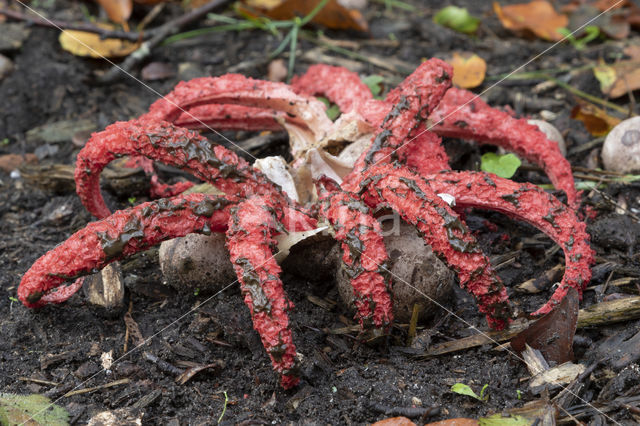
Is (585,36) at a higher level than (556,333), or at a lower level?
higher

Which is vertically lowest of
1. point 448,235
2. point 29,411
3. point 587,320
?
point 587,320

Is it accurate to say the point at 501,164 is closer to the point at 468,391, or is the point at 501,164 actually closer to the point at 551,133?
the point at 551,133

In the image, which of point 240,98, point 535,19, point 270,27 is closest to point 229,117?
point 240,98

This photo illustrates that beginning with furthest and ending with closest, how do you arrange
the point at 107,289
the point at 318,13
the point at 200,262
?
the point at 318,13, the point at 107,289, the point at 200,262

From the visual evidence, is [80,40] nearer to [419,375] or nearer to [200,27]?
[200,27]

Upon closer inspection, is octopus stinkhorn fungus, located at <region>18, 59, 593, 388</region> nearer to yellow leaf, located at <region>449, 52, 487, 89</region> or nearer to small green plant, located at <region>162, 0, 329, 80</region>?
yellow leaf, located at <region>449, 52, 487, 89</region>

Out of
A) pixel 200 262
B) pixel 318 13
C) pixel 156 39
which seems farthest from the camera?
pixel 318 13

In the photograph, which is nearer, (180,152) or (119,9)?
(180,152)
